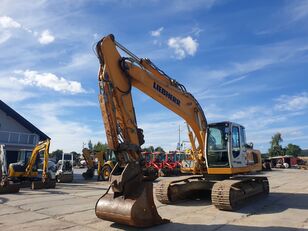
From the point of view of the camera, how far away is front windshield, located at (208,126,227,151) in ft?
38.5

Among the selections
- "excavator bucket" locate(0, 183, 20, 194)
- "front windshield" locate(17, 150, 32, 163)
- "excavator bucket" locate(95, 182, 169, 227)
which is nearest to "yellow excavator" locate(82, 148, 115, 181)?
"front windshield" locate(17, 150, 32, 163)

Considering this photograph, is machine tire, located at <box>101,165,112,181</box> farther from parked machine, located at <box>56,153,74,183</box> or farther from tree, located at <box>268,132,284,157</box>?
tree, located at <box>268,132,284,157</box>

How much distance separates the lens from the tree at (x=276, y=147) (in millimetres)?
87994

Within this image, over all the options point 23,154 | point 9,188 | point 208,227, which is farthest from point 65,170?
point 208,227

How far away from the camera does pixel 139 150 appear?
8.39 m

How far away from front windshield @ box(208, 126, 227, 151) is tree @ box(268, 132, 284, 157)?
79.8 metres

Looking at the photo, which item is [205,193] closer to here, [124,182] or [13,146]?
[124,182]

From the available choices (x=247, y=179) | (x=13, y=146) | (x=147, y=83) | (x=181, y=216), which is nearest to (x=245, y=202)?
(x=247, y=179)

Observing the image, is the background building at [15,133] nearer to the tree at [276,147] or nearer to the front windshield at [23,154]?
the front windshield at [23,154]

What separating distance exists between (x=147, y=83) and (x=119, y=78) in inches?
58.2

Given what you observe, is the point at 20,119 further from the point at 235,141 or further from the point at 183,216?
the point at 183,216

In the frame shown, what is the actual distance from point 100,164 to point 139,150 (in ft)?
57.6

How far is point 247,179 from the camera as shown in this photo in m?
12.0

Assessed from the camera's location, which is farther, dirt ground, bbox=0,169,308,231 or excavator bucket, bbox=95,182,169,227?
dirt ground, bbox=0,169,308,231
